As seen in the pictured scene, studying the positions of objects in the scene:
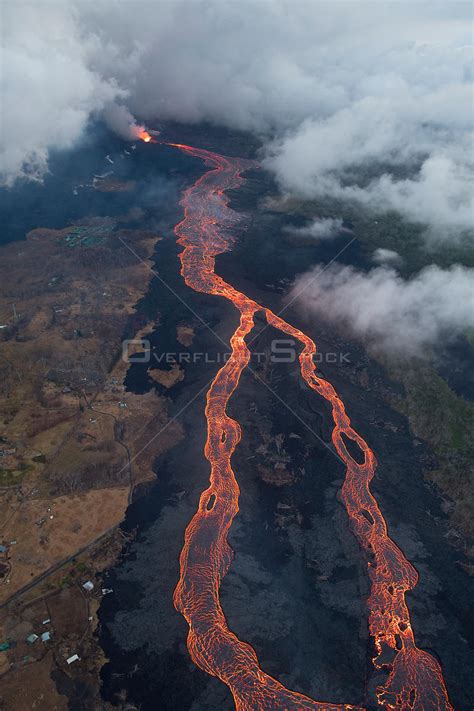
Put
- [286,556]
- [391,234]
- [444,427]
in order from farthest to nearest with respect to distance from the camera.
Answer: [391,234]
[444,427]
[286,556]

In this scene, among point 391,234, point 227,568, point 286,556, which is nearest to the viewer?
point 227,568

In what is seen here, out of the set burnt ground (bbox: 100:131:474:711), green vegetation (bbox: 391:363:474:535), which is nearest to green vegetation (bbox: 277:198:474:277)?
green vegetation (bbox: 391:363:474:535)

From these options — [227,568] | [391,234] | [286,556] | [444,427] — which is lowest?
[227,568]

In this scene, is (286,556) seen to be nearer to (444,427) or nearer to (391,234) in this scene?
(444,427)

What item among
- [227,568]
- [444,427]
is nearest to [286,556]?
[227,568]

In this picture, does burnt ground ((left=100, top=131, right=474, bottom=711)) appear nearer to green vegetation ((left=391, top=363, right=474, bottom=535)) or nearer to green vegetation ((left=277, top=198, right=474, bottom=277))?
green vegetation ((left=391, top=363, right=474, bottom=535))

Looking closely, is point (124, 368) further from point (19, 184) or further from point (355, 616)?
point (19, 184)

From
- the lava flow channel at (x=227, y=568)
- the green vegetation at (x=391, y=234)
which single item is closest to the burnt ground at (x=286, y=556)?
the lava flow channel at (x=227, y=568)

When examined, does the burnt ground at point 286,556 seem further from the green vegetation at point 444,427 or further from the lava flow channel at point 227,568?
the green vegetation at point 444,427
